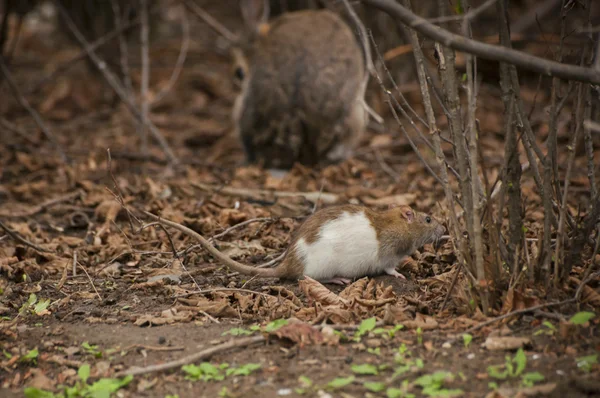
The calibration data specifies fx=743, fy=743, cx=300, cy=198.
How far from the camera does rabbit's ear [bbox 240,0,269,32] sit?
9.48 meters

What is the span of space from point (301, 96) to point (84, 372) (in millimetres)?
5239

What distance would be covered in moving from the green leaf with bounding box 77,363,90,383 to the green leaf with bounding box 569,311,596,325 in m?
2.27

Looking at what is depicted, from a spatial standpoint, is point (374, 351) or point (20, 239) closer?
point (374, 351)

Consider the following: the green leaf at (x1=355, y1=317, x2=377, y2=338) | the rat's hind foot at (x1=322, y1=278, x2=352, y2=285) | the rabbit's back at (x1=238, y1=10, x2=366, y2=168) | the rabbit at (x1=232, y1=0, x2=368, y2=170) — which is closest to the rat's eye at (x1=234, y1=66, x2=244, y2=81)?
the rabbit at (x1=232, y1=0, x2=368, y2=170)

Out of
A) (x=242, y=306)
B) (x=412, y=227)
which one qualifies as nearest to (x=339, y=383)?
(x=242, y=306)

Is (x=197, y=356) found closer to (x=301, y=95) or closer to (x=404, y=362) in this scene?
(x=404, y=362)

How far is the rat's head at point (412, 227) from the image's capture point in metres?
4.91

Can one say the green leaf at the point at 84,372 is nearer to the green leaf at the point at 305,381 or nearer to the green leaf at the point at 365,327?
the green leaf at the point at 305,381

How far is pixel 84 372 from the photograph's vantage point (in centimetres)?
351

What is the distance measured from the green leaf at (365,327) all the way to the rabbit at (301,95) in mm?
4785

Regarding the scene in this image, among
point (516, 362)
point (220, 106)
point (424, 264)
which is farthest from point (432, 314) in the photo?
point (220, 106)

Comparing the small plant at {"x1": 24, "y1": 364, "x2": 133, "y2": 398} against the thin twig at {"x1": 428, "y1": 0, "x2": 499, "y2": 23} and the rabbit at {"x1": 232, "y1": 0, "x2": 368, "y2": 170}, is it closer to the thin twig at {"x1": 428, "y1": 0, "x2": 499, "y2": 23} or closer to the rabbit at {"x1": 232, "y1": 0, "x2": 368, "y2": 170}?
the thin twig at {"x1": 428, "y1": 0, "x2": 499, "y2": 23}

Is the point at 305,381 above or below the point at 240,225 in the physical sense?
below

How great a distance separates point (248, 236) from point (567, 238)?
8.03 feet
